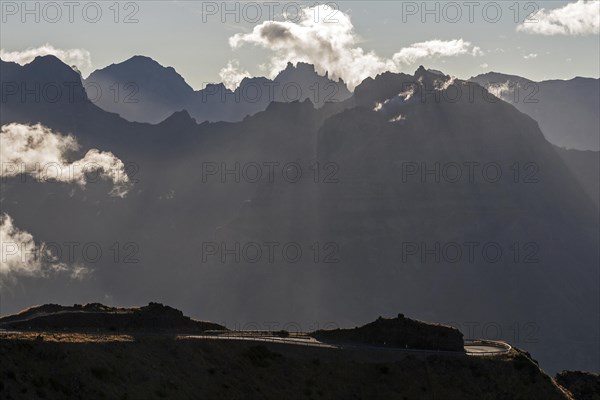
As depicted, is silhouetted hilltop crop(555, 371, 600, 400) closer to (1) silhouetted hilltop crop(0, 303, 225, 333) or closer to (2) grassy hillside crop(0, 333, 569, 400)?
(2) grassy hillside crop(0, 333, 569, 400)

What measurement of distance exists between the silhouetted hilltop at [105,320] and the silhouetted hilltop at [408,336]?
1979cm

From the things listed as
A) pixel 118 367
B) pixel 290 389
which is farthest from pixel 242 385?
pixel 118 367

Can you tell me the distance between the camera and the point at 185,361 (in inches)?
3994

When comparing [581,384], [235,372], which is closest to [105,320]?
[235,372]

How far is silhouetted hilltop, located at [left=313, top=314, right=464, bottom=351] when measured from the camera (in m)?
124

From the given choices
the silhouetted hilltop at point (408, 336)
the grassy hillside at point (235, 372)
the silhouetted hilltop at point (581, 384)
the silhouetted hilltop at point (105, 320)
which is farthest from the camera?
the silhouetted hilltop at point (581, 384)

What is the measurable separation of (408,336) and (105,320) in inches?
1485

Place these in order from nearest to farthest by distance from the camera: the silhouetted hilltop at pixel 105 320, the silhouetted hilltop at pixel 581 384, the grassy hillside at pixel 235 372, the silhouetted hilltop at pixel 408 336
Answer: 1. the grassy hillside at pixel 235 372
2. the silhouetted hilltop at pixel 105 320
3. the silhouetted hilltop at pixel 408 336
4. the silhouetted hilltop at pixel 581 384

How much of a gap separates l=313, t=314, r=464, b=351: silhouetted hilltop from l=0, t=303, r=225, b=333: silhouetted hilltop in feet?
64.9

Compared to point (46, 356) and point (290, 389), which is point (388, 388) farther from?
point (46, 356)

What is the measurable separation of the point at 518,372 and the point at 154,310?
4539 centimetres

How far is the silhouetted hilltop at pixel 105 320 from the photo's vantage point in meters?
115

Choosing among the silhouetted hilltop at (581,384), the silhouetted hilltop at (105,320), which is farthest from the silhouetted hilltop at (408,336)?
the silhouetted hilltop at (581,384)

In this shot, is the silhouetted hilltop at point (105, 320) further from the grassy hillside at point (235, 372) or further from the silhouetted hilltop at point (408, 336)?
the silhouetted hilltop at point (408, 336)
